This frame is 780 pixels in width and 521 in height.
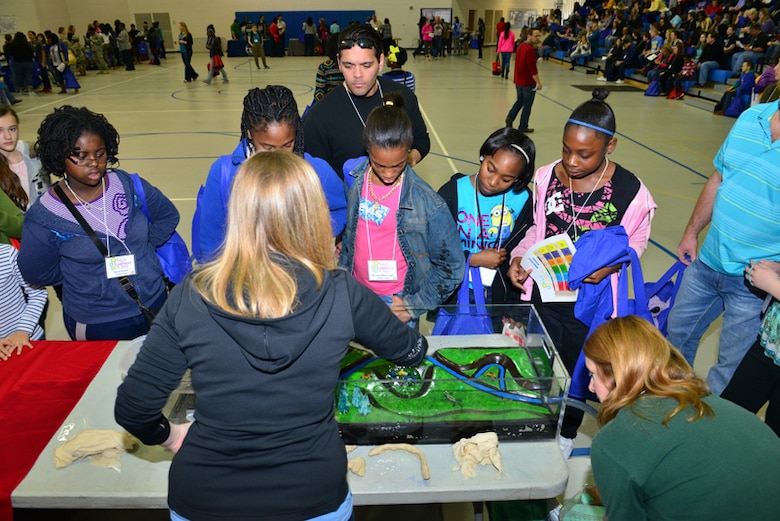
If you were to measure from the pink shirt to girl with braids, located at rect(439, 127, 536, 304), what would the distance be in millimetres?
368

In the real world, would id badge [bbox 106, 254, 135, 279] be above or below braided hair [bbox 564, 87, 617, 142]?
below

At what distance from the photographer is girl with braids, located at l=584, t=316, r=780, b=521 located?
1.30 meters

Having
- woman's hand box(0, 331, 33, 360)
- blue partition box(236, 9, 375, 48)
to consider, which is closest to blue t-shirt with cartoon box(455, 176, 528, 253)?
woman's hand box(0, 331, 33, 360)

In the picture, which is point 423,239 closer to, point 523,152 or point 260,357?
point 523,152

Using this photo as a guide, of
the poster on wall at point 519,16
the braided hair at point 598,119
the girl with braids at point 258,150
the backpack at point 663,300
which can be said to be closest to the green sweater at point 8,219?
the girl with braids at point 258,150

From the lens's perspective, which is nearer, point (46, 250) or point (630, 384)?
point (630, 384)

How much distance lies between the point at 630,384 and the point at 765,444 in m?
0.33

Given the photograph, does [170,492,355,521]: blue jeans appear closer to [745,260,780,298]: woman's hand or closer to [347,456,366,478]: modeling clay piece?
[347,456,366,478]: modeling clay piece

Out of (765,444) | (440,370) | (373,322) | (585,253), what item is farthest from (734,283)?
(373,322)

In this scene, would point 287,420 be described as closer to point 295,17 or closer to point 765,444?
point 765,444

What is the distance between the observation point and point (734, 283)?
2.43 m

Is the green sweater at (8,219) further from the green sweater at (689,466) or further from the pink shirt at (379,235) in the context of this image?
the green sweater at (689,466)

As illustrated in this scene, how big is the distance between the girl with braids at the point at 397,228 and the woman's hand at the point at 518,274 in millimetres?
323

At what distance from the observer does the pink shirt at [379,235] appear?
2.53 metres
